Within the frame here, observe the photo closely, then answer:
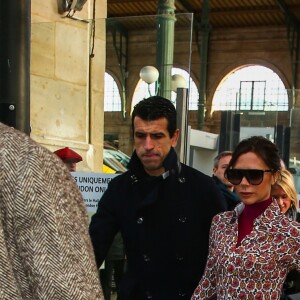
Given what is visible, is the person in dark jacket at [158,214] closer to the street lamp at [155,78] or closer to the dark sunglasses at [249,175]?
the dark sunglasses at [249,175]

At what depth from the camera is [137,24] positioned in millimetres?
5805

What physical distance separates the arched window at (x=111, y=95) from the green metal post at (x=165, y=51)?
446mm

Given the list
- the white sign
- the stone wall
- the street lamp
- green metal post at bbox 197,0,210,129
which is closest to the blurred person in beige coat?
the white sign

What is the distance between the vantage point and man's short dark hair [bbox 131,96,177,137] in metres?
2.83

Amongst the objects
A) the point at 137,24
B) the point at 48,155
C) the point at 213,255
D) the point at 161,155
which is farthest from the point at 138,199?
the point at 137,24

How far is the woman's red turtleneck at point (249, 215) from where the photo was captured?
2734 millimetres

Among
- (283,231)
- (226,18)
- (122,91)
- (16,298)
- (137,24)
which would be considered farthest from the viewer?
(226,18)

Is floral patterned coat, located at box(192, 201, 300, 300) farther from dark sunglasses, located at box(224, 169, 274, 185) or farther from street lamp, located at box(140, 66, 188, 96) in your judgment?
street lamp, located at box(140, 66, 188, 96)

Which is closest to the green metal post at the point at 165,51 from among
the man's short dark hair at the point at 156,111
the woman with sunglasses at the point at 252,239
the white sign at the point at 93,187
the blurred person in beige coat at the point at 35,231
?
the white sign at the point at 93,187

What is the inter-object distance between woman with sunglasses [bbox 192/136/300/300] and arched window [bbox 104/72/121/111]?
320cm

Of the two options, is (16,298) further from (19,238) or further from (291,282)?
(291,282)

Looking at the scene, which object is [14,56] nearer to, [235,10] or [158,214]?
[158,214]

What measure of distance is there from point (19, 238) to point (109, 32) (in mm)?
5320

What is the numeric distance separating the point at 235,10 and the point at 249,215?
2715 centimetres
